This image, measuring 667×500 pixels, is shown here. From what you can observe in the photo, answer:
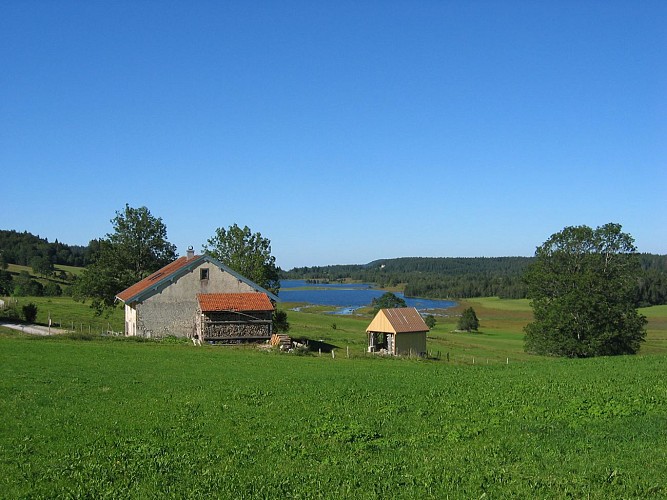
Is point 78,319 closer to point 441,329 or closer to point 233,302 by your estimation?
point 233,302

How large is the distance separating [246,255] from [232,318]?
15.0 metres

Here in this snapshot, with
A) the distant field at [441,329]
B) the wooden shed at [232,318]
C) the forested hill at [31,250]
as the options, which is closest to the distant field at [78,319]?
the distant field at [441,329]

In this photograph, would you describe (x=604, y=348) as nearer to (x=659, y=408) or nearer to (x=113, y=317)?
(x=659, y=408)

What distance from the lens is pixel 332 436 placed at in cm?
1293

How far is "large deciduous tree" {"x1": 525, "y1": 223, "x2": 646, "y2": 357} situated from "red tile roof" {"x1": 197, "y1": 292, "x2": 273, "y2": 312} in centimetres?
2262

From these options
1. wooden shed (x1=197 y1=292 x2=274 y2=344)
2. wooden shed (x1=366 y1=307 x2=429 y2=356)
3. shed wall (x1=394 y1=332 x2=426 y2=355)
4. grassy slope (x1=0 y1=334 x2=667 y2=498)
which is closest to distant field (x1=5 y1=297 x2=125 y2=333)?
wooden shed (x1=197 y1=292 x2=274 y2=344)

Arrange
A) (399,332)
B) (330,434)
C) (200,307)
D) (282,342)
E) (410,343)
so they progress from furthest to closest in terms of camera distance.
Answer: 1. (410,343)
2. (399,332)
3. (200,307)
4. (282,342)
5. (330,434)

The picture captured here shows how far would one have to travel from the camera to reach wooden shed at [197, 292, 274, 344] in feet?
145

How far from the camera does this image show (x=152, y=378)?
22188 millimetres

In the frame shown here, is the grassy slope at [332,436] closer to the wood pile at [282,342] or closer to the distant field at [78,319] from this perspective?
the wood pile at [282,342]

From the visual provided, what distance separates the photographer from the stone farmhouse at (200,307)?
4444 cm

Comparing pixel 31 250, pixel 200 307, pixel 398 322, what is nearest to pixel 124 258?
pixel 200 307

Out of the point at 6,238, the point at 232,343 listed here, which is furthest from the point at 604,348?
the point at 6,238

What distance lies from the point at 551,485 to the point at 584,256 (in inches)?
1859
